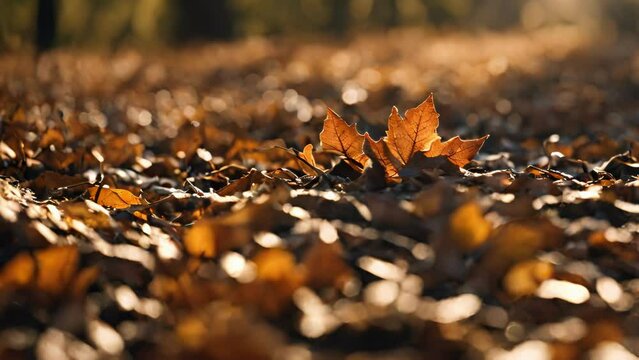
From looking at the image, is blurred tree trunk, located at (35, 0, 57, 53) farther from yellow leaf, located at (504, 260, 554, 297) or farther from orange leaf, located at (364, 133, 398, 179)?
yellow leaf, located at (504, 260, 554, 297)

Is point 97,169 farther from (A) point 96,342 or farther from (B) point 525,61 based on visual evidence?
(B) point 525,61

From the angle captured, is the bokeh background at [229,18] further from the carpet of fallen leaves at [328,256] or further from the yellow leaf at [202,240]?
the yellow leaf at [202,240]

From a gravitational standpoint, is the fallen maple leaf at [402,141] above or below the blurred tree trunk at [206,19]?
above

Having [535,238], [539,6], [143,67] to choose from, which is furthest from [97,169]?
[539,6]

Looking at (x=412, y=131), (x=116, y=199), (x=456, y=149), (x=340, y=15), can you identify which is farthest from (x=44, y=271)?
(x=340, y=15)

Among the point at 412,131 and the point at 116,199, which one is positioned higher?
the point at 412,131

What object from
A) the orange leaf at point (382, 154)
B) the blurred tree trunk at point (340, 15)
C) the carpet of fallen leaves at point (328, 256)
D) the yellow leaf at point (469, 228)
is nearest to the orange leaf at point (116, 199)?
the carpet of fallen leaves at point (328, 256)

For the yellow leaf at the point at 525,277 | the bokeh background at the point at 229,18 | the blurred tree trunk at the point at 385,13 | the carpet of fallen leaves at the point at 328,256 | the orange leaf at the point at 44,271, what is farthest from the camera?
the blurred tree trunk at the point at 385,13

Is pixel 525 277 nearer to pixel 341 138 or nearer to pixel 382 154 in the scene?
pixel 382 154
